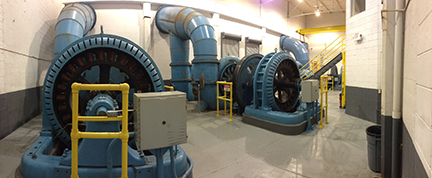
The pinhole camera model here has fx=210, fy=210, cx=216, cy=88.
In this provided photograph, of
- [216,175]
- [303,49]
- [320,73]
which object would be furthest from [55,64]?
[303,49]

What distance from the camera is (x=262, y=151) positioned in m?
3.62

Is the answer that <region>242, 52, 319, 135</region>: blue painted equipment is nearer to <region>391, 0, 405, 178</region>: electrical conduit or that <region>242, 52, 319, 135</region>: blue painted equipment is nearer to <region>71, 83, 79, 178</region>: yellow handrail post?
<region>391, 0, 405, 178</region>: electrical conduit

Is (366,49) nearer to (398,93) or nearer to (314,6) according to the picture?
(398,93)

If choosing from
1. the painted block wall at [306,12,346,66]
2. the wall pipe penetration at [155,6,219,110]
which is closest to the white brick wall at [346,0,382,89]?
the wall pipe penetration at [155,6,219,110]

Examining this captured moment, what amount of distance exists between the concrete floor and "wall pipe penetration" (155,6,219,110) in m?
1.89

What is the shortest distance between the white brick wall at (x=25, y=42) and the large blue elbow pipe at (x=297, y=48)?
45.1 feet

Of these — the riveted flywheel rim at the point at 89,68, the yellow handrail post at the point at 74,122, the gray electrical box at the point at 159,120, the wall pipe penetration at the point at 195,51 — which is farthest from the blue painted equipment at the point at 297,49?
the yellow handrail post at the point at 74,122

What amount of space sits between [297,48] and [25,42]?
581 inches

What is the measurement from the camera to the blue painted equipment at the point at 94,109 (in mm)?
2193

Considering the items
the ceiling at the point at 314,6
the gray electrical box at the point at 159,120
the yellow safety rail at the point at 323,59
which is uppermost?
the ceiling at the point at 314,6

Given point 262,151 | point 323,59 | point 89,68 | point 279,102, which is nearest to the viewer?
point 89,68

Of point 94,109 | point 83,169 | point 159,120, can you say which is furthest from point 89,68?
point 159,120

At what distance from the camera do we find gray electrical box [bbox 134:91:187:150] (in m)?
1.81

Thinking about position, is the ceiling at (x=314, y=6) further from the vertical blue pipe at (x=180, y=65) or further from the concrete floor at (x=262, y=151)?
the concrete floor at (x=262, y=151)
